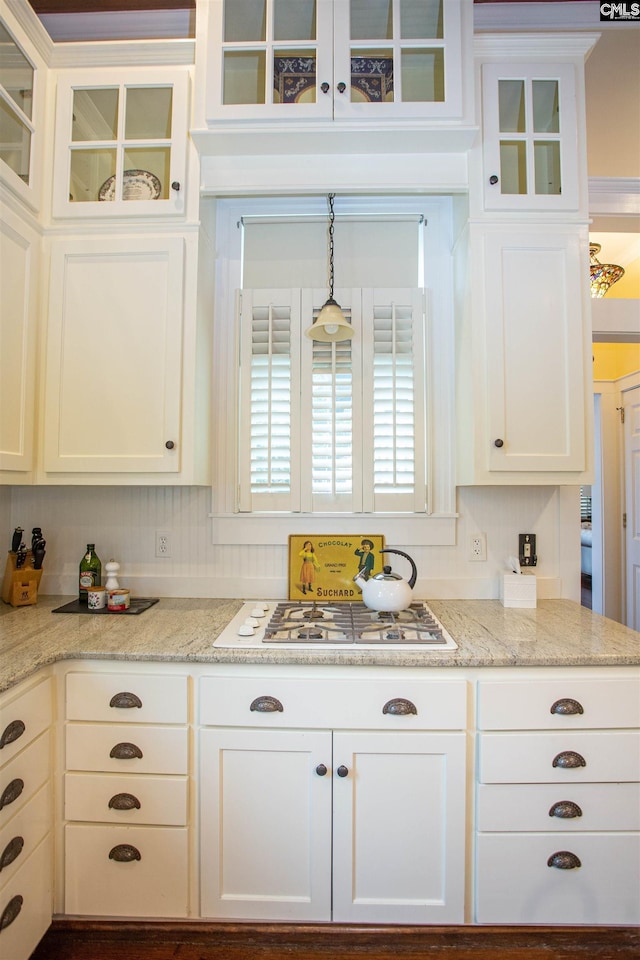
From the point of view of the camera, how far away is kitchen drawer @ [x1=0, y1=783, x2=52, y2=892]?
3.69 ft

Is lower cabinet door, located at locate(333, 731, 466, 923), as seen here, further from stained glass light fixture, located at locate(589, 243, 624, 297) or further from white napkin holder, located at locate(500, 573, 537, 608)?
stained glass light fixture, located at locate(589, 243, 624, 297)

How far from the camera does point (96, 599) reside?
5.61ft

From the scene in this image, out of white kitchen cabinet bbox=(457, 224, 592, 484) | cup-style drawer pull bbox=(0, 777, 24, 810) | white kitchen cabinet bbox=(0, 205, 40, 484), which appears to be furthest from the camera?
white kitchen cabinet bbox=(457, 224, 592, 484)

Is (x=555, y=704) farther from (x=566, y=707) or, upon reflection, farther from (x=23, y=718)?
(x=23, y=718)

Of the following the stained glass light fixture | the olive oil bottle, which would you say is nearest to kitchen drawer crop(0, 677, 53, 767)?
the olive oil bottle

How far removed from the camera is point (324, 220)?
6.39 ft

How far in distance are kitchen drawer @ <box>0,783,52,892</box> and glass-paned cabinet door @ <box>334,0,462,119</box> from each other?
233cm

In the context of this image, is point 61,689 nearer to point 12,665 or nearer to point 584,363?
point 12,665

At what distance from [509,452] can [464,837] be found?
122cm

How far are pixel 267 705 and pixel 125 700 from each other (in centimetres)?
42

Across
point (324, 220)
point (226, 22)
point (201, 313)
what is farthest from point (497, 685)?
point (226, 22)

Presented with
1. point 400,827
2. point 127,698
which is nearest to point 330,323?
point 127,698

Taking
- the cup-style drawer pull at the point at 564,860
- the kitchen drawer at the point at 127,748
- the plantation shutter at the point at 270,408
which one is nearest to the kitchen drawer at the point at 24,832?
the kitchen drawer at the point at 127,748

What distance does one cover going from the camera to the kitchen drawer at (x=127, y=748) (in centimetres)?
132
